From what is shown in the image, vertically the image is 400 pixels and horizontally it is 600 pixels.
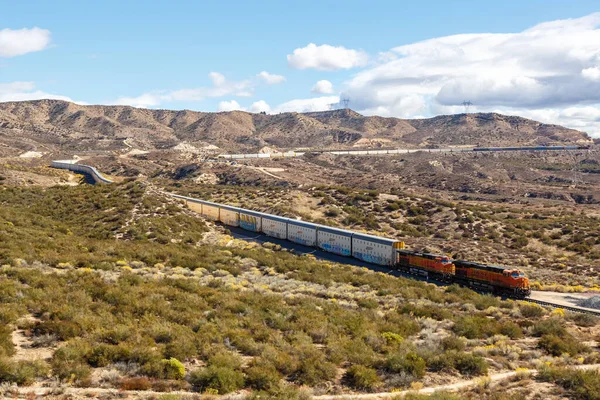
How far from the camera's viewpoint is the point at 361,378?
14453 mm

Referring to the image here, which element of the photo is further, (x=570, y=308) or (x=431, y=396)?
(x=570, y=308)

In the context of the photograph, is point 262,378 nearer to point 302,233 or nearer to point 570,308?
point 570,308

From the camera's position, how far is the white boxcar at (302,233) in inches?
1962

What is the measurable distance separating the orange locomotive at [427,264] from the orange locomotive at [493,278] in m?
0.66

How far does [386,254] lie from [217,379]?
3056 cm

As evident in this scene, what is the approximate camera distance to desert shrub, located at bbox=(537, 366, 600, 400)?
13.8m

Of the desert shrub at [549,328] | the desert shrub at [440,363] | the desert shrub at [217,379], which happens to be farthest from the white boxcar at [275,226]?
the desert shrub at [217,379]

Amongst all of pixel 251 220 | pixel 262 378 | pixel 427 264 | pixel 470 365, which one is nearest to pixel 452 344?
pixel 470 365

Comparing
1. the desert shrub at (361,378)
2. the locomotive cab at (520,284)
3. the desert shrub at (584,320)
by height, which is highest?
the desert shrub at (361,378)

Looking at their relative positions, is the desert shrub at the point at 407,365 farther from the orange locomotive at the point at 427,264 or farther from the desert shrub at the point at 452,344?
the orange locomotive at the point at 427,264

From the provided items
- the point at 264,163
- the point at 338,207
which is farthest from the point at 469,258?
the point at 264,163

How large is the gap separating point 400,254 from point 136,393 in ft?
102

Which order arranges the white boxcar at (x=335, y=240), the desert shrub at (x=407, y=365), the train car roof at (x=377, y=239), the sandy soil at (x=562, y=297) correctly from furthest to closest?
the white boxcar at (x=335, y=240) < the train car roof at (x=377, y=239) < the sandy soil at (x=562, y=297) < the desert shrub at (x=407, y=365)

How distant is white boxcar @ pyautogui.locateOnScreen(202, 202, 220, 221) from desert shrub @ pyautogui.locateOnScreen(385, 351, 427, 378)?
50.0m
